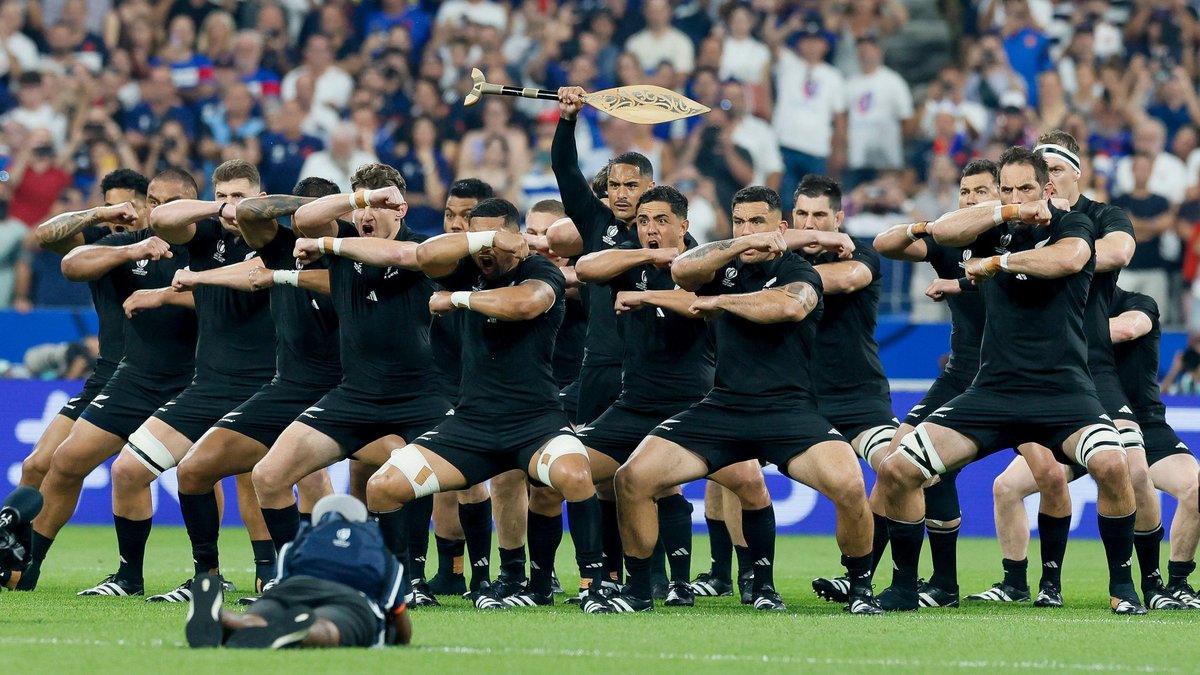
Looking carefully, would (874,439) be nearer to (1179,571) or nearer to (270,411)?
(1179,571)

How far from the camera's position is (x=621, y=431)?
1071 cm

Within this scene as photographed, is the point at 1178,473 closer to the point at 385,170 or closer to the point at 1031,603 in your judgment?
the point at 1031,603

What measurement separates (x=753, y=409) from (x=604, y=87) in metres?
11.6

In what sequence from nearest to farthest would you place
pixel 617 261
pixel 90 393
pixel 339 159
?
pixel 617 261
pixel 90 393
pixel 339 159

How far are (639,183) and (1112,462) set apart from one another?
337 centimetres

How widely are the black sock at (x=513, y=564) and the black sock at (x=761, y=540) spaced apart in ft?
4.55

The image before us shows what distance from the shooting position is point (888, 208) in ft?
63.1

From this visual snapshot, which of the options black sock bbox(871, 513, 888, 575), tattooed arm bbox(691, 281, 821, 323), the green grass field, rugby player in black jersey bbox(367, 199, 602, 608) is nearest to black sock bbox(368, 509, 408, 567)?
rugby player in black jersey bbox(367, 199, 602, 608)

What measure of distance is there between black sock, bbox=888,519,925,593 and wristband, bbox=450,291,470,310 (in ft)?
8.97

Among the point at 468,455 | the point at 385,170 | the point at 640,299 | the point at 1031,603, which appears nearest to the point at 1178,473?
the point at 1031,603

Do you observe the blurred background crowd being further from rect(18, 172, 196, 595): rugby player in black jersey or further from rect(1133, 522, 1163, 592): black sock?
rect(1133, 522, 1163, 592): black sock

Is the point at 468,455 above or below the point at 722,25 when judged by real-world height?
below

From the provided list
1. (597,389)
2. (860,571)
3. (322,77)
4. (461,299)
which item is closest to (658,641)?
(860,571)

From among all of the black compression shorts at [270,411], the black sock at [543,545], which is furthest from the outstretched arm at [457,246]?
the black sock at [543,545]
